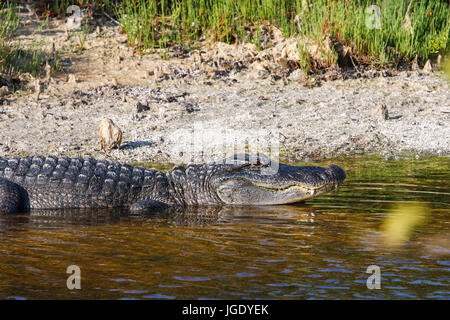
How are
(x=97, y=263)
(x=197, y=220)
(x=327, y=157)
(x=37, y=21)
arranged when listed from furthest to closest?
(x=37, y=21) < (x=327, y=157) < (x=197, y=220) < (x=97, y=263)

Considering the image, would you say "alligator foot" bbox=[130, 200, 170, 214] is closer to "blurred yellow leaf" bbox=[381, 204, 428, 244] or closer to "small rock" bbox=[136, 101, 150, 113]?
"blurred yellow leaf" bbox=[381, 204, 428, 244]

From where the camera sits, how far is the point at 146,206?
595 centimetres

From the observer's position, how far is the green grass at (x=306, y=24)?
962 cm

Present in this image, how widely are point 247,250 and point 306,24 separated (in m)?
5.81

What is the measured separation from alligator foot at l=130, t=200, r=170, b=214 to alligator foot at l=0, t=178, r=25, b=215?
3.24 ft

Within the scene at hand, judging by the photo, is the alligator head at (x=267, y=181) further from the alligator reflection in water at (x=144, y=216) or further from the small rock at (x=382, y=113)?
the small rock at (x=382, y=113)

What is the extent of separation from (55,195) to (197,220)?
4.70ft

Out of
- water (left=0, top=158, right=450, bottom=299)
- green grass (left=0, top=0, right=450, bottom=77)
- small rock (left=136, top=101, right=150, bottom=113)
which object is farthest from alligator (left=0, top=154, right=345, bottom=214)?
green grass (left=0, top=0, right=450, bottom=77)

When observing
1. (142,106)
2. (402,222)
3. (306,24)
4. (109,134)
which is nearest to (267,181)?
(402,222)

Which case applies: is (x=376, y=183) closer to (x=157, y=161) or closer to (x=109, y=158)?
(x=157, y=161)

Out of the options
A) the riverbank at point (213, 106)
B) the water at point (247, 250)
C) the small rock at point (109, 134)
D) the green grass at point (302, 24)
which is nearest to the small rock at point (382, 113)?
the riverbank at point (213, 106)

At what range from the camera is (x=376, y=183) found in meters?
6.48
